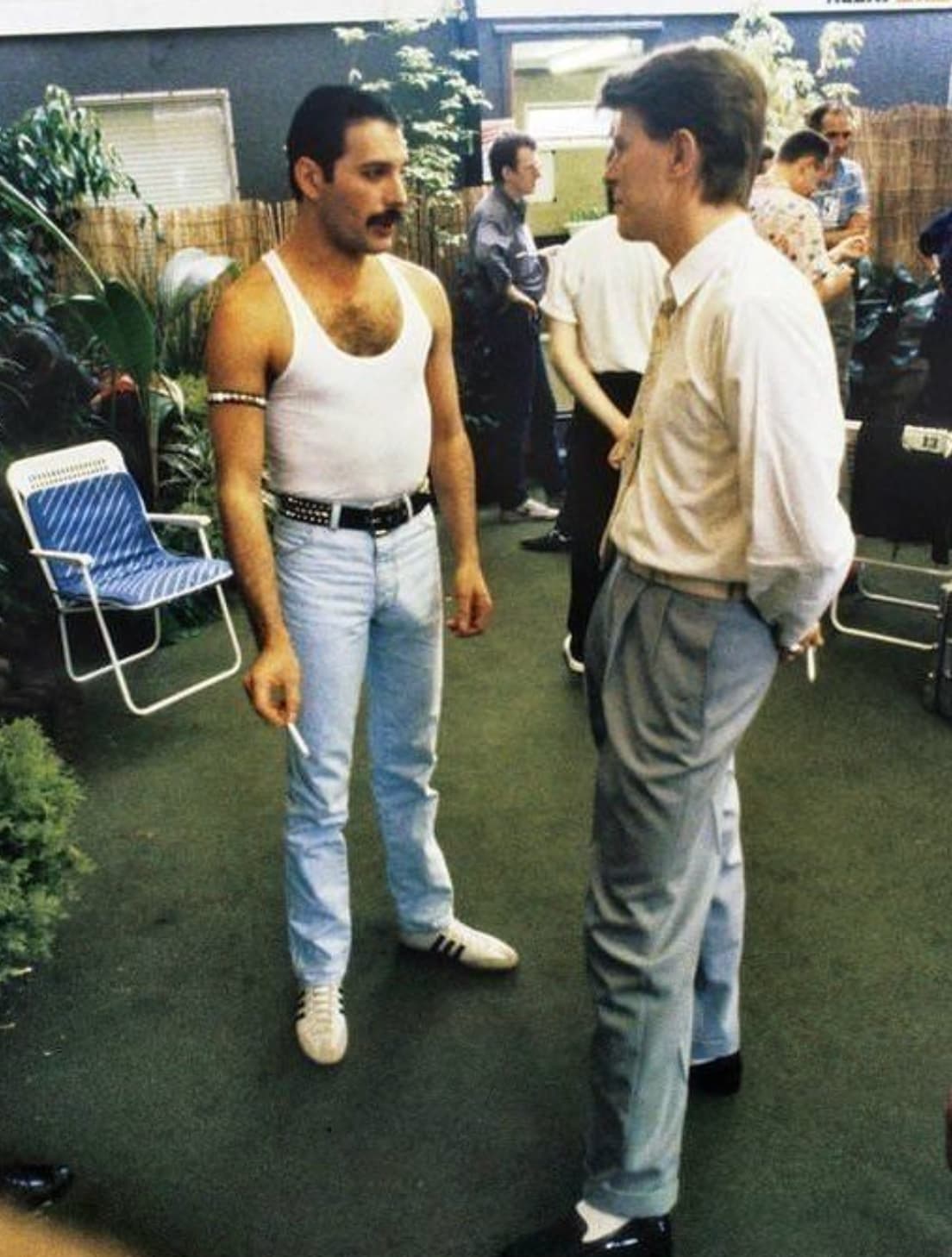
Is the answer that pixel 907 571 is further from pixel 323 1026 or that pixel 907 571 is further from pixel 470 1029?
pixel 323 1026

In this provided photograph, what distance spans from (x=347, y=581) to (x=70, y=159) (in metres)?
4.40

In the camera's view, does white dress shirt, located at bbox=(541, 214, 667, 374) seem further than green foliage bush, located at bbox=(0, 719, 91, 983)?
Yes

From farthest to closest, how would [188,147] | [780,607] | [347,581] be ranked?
[188,147] < [347,581] < [780,607]

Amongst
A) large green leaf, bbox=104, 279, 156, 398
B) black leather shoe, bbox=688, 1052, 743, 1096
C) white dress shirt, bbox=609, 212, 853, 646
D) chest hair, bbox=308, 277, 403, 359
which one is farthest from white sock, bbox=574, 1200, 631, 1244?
large green leaf, bbox=104, 279, 156, 398

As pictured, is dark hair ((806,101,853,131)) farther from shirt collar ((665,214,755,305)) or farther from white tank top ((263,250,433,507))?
shirt collar ((665,214,755,305))

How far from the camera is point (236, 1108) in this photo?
2379 mm

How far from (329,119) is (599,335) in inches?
64.6

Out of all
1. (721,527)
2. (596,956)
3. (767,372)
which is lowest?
(596,956)

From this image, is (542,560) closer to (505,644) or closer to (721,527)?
(505,644)

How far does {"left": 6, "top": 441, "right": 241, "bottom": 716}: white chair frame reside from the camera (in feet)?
13.3

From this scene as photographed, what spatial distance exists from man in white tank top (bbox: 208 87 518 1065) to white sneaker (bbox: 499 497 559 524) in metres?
3.85

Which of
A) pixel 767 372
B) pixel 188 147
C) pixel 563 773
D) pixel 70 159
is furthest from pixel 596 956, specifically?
pixel 188 147

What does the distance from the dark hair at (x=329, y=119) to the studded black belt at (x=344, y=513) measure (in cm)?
57

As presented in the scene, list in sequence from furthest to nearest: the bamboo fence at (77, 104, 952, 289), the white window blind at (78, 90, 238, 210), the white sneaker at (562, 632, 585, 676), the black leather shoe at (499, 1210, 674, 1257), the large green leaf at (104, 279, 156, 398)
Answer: the white window blind at (78, 90, 238, 210) → the bamboo fence at (77, 104, 952, 289) → the large green leaf at (104, 279, 156, 398) → the white sneaker at (562, 632, 585, 676) → the black leather shoe at (499, 1210, 674, 1257)
